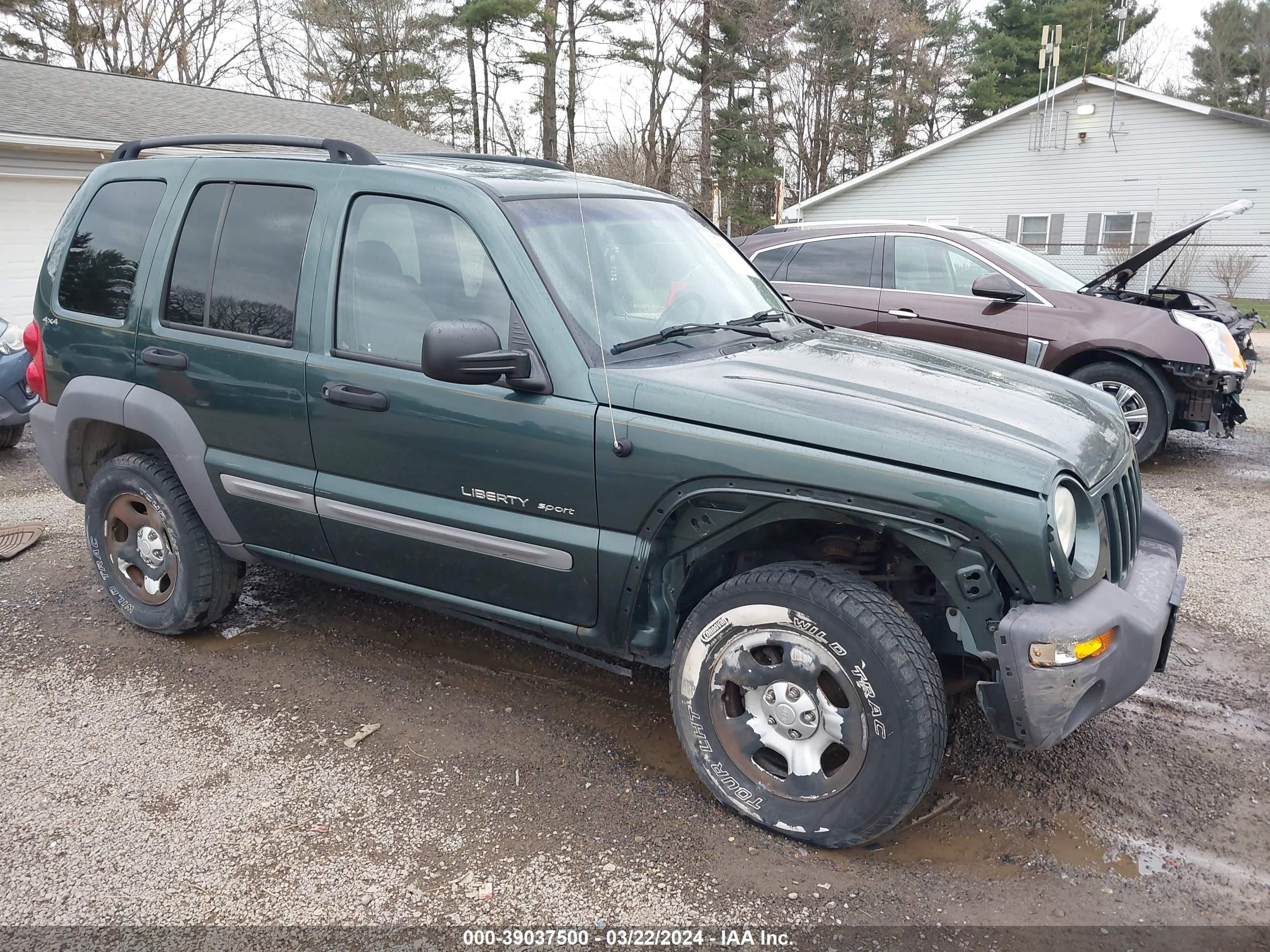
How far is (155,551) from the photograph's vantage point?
4289mm

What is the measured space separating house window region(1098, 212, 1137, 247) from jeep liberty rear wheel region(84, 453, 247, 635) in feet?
81.7

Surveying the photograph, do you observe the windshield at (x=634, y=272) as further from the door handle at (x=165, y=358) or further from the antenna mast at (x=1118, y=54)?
the antenna mast at (x=1118, y=54)

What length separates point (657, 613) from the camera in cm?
317

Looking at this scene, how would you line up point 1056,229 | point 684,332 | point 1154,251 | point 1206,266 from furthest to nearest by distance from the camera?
point 1056,229, point 1206,266, point 1154,251, point 684,332

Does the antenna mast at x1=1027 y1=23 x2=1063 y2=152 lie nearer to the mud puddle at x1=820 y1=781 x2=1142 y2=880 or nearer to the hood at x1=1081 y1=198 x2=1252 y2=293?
the hood at x1=1081 y1=198 x2=1252 y2=293

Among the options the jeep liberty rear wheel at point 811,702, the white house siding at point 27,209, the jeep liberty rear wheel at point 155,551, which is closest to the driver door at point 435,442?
the jeep liberty rear wheel at point 811,702

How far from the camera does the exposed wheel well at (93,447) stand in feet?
14.2

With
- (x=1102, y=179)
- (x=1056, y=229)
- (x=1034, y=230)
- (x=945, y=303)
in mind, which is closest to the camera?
(x=945, y=303)

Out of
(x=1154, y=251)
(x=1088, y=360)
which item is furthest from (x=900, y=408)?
(x=1088, y=360)

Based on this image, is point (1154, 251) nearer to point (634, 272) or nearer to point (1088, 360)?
point (1088, 360)

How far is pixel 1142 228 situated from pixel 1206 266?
186 cm

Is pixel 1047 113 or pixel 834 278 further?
pixel 1047 113

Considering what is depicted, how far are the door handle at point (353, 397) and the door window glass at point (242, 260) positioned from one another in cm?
31

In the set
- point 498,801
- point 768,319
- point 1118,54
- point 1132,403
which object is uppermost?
point 1118,54
